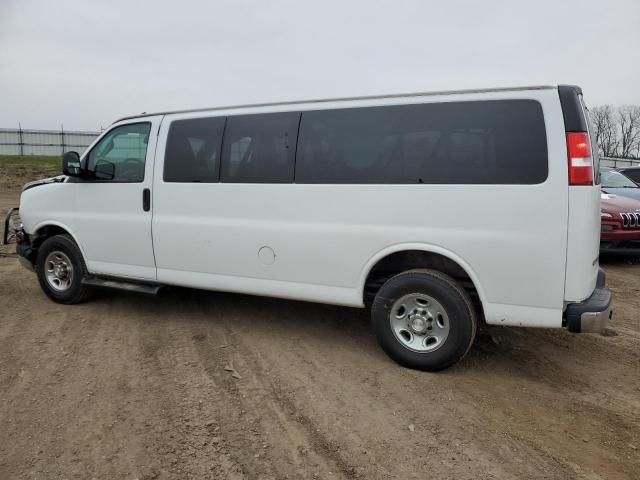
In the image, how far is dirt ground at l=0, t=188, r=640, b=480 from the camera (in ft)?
9.16

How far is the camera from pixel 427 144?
380cm

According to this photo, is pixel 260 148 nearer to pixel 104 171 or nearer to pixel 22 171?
pixel 104 171

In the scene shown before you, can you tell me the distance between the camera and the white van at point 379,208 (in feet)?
11.3

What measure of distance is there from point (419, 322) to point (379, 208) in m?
0.95

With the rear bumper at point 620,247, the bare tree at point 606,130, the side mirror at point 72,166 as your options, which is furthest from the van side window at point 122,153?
the bare tree at point 606,130

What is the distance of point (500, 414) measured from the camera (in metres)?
3.30

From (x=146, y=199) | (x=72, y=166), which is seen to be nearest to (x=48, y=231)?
(x=72, y=166)

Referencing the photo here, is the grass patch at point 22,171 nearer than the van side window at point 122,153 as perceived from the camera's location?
No

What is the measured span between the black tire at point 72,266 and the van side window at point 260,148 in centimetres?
221

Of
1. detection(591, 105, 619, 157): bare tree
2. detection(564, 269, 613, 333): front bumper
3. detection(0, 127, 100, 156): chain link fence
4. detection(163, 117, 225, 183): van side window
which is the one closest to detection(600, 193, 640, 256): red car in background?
detection(564, 269, 613, 333): front bumper

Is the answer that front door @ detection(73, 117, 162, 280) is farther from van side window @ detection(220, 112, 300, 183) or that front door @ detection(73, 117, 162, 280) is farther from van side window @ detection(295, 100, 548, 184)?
van side window @ detection(295, 100, 548, 184)

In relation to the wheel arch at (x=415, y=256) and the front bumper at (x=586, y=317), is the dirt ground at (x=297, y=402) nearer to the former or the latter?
the front bumper at (x=586, y=317)

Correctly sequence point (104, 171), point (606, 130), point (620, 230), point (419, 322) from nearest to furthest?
point (419, 322) < point (104, 171) < point (620, 230) < point (606, 130)

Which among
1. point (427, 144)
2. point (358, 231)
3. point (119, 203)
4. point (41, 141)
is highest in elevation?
point (41, 141)
